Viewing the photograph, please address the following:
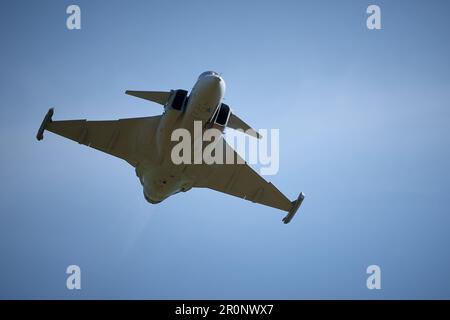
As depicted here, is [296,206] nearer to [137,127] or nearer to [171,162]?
[171,162]

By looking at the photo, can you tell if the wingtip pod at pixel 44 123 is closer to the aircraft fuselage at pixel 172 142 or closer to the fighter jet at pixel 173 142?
the fighter jet at pixel 173 142

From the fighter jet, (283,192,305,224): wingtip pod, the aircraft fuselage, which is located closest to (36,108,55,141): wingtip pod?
the fighter jet

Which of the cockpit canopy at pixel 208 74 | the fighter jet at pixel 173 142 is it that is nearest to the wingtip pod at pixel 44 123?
the fighter jet at pixel 173 142

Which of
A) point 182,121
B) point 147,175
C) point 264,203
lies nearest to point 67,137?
point 147,175

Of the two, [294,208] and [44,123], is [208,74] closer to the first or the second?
[44,123]

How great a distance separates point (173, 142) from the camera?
25.5 meters

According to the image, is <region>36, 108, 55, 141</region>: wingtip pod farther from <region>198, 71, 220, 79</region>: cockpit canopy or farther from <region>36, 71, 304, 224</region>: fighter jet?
<region>198, 71, 220, 79</region>: cockpit canopy

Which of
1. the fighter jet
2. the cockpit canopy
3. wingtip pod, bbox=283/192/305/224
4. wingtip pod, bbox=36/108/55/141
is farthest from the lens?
wingtip pod, bbox=283/192/305/224

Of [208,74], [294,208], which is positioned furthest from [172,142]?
[294,208]

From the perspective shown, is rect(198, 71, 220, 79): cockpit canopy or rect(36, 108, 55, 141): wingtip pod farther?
rect(36, 108, 55, 141): wingtip pod

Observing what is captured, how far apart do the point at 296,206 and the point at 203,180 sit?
6593 millimetres

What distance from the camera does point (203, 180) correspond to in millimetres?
29688

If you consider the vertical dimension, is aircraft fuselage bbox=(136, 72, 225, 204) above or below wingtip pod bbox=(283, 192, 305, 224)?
above

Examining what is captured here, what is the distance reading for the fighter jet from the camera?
2423cm
